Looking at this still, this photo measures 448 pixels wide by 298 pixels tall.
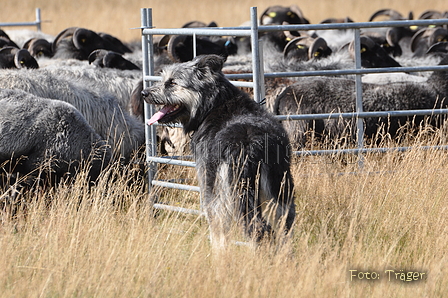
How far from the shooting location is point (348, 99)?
873 centimetres

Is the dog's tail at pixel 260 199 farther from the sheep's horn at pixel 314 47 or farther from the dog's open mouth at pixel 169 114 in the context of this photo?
the sheep's horn at pixel 314 47

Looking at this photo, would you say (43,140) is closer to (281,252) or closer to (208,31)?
(208,31)

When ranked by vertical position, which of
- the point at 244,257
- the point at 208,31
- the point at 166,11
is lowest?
the point at 244,257

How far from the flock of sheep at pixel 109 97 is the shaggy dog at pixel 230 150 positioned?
165 cm

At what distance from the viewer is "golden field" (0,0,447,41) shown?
103 feet

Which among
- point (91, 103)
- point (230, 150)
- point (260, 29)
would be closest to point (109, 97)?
point (91, 103)

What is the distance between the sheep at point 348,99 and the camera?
28.5 feet

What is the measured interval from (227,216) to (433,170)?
2618mm

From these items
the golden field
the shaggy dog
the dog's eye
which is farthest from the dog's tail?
the golden field

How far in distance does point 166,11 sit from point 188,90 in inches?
1253

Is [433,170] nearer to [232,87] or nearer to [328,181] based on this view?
[328,181]

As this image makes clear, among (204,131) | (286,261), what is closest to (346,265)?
(286,261)

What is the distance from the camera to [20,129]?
632 cm

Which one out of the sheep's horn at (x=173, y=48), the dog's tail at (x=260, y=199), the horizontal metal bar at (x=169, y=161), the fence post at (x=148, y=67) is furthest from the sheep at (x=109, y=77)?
the dog's tail at (x=260, y=199)
